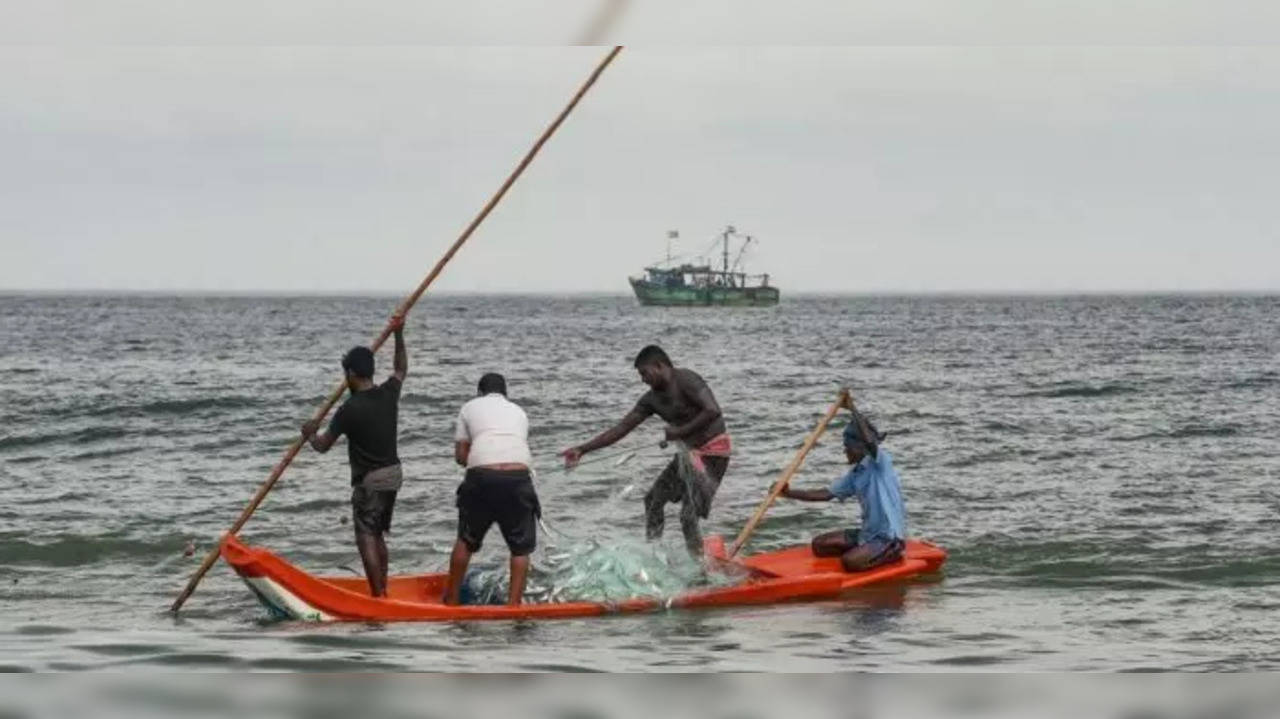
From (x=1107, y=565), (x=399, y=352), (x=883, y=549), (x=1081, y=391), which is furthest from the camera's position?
(x=1081, y=391)

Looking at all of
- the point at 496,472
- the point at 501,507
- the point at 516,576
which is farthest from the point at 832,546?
the point at 496,472

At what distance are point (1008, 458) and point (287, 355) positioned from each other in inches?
1537

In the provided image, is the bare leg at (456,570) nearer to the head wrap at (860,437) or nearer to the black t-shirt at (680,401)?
the black t-shirt at (680,401)

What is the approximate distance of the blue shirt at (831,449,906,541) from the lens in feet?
36.6

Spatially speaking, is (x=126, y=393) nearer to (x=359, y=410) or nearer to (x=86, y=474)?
(x=86, y=474)

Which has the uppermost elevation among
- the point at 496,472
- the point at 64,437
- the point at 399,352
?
the point at 399,352

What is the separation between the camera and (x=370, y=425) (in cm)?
987

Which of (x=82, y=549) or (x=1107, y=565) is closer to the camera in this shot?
(x=1107, y=565)

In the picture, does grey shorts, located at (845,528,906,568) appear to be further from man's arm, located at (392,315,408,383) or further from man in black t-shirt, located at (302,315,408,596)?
man's arm, located at (392,315,408,383)

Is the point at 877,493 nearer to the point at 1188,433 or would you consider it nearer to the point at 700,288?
the point at 1188,433

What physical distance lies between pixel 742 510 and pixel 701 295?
334 feet

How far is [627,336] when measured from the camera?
76.0 meters

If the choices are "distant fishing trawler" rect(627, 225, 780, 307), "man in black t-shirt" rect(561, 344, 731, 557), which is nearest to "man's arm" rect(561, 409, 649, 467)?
"man in black t-shirt" rect(561, 344, 731, 557)

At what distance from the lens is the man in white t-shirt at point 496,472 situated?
9.84 m
